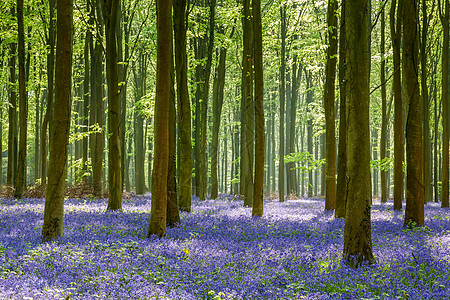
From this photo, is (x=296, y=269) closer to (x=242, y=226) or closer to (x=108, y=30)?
(x=242, y=226)

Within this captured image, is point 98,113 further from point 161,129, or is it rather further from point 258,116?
point 161,129

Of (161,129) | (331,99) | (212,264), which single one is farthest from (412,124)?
(212,264)

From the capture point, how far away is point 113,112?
11.8 m

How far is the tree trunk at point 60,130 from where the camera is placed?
7570 mm

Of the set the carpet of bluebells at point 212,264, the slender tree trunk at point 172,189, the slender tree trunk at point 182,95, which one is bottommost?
the carpet of bluebells at point 212,264

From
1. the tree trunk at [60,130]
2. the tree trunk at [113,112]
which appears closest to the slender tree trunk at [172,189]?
the tree trunk at [113,112]

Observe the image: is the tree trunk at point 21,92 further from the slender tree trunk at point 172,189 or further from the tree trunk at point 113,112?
the slender tree trunk at point 172,189

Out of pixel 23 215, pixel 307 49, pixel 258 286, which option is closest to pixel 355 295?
pixel 258 286

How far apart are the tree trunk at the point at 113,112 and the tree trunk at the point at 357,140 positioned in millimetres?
7702

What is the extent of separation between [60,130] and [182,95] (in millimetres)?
4577

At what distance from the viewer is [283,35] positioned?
2236cm

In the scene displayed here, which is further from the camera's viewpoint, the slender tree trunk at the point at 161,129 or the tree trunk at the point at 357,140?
the slender tree trunk at the point at 161,129

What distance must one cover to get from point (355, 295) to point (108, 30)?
35.6 ft

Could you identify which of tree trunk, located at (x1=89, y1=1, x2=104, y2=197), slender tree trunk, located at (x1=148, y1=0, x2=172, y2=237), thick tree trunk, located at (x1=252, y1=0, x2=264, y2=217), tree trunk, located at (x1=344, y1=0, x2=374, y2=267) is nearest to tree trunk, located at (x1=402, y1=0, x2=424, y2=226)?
tree trunk, located at (x1=344, y1=0, x2=374, y2=267)
